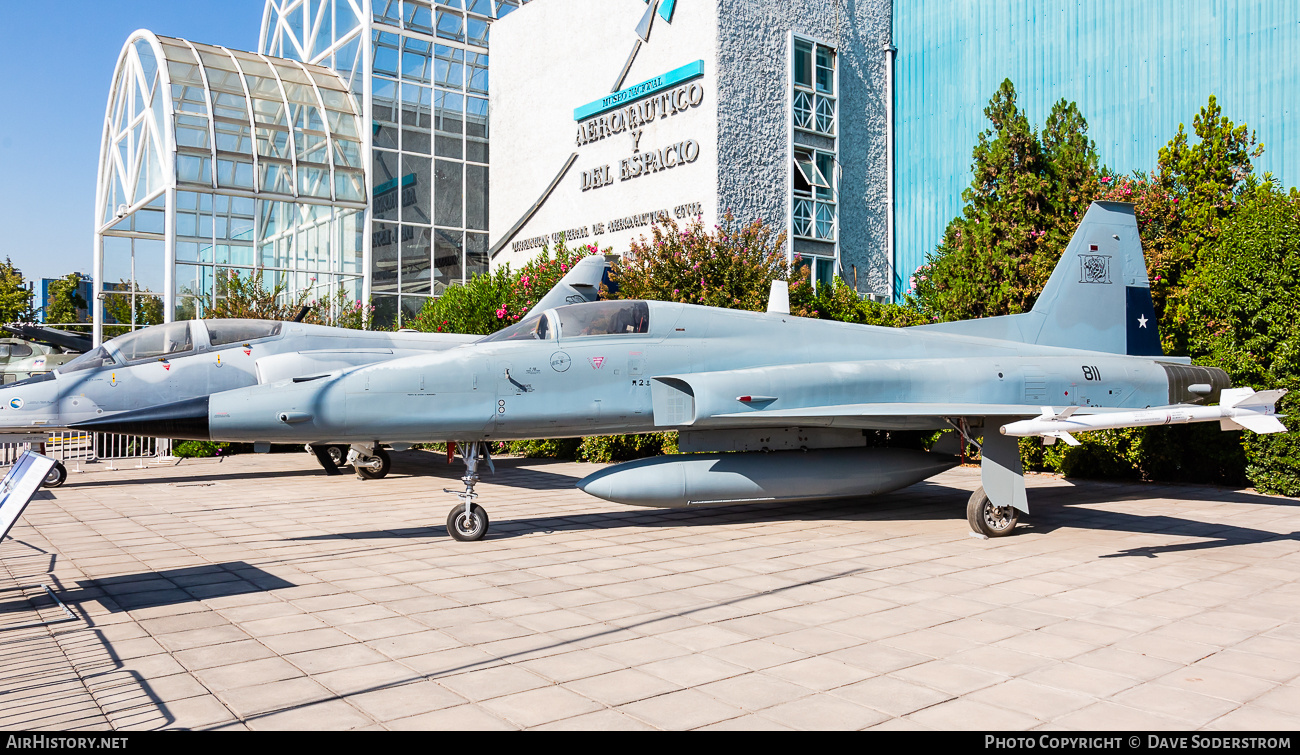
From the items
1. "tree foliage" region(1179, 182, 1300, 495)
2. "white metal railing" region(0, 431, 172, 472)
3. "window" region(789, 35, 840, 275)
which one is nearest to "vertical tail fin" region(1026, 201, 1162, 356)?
"tree foliage" region(1179, 182, 1300, 495)

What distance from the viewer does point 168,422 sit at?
828 cm

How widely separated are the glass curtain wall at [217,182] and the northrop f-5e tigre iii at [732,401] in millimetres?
16575

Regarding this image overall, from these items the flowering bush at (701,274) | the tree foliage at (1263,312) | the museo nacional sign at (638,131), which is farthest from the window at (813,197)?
the tree foliage at (1263,312)

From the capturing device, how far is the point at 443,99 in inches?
1136

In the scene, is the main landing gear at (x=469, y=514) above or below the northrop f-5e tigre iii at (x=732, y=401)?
below

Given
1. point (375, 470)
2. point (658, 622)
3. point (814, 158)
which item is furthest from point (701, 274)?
point (658, 622)

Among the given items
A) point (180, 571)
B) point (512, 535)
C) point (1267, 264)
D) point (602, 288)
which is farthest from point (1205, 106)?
point (180, 571)

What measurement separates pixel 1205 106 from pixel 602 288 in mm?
12005

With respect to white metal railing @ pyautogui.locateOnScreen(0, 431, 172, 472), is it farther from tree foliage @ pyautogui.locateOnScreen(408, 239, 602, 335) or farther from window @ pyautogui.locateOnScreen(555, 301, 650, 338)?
window @ pyautogui.locateOnScreen(555, 301, 650, 338)

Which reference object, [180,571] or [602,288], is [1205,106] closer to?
[602,288]

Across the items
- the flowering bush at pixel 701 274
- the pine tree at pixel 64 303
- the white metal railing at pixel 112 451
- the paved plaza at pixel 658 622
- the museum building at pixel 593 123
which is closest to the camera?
the paved plaza at pixel 658 622

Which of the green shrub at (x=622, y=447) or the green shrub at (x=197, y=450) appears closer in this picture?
the green shrub at (x=622, y=447)

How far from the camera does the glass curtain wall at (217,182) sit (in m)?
24.0

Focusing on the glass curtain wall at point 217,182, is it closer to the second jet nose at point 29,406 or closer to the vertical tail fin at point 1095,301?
the second jet nose at point 29,406
